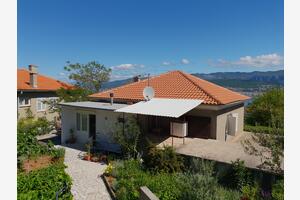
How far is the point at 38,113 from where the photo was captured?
4431 cm

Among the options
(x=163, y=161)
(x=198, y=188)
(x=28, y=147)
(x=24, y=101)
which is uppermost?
(x=24, y=101)

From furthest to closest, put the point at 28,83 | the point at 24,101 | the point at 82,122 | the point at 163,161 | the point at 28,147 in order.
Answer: the point at 28,83 → the point at 24,101 → the point at 82,122 → the point at 28,147 → the point at 163,161

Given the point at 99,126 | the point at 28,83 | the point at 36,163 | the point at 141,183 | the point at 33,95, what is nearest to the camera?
the point at 141,183

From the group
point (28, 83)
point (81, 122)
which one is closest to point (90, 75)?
point (28, 83)

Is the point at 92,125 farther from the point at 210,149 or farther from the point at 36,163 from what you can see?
the point at 210,149

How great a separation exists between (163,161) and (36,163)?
9.36 metres

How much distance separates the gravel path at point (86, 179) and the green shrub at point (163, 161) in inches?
137

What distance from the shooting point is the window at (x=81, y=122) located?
2736 centimetres

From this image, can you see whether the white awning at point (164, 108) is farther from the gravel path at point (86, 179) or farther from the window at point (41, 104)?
the window at point (41, 104)

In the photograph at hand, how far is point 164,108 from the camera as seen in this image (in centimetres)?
2270

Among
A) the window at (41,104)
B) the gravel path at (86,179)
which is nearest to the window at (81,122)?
the gravel path at (86,179)

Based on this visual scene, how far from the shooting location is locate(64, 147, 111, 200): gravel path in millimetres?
15055

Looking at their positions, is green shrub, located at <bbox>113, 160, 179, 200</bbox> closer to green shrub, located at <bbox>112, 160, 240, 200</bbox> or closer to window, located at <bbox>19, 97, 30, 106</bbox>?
green shrub, located at <bbox>112, 160, 240, 200</bbox>

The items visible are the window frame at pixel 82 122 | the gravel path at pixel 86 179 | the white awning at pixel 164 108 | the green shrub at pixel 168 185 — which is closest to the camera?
the green shrub at pixel 168 185
